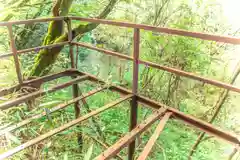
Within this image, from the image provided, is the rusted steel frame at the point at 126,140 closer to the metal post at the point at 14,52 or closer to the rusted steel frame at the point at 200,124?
the rusted steel frame at the point at 200,124

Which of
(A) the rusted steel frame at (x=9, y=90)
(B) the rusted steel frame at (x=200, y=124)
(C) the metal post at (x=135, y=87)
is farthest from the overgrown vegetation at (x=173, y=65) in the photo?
(B) the rusted steel frame at (x=200, y=124)

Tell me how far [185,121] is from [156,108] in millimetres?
327

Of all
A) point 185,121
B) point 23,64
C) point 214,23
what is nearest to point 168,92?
point 214,23

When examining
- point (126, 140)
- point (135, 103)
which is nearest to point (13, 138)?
point (126, 140)

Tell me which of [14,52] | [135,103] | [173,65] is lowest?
[173,65]

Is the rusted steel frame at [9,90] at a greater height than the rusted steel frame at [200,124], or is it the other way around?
the rusted steel frame at [9,90]

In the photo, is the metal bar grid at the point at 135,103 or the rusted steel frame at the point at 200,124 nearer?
the metal bar grid at the point at 135,103

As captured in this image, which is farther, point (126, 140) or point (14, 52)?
point (14, 52)

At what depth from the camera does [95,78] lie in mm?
2578

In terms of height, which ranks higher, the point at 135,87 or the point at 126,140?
the point at 135,87

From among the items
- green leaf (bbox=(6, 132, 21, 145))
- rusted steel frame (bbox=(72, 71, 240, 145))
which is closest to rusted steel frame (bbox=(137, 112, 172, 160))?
rusted steel frame (bbox=(72, 71, 240, 145))

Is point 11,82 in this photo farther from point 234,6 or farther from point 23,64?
point 234,6

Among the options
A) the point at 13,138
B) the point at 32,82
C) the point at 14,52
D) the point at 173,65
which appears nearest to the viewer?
the point at 13,138

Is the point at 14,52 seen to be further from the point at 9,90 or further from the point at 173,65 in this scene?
the point at 173,65
